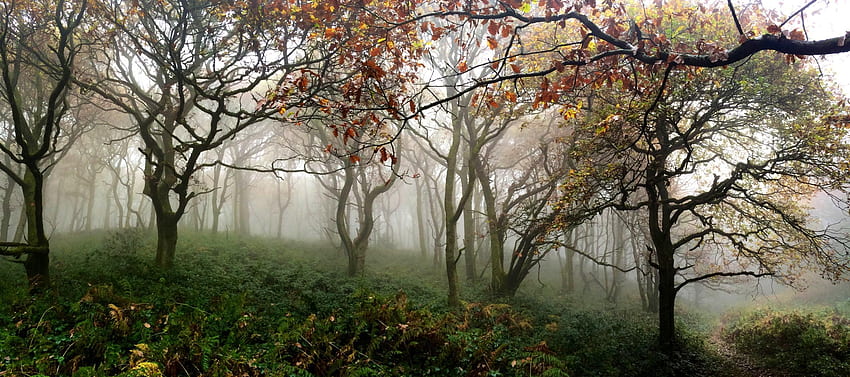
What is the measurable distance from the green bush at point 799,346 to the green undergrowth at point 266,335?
1.70 metres

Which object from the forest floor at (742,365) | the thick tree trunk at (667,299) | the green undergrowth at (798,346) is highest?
the thick tree trunk at (667,299)

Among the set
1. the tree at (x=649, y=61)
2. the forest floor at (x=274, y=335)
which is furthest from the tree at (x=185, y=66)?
the tree at (x=649, y=61)

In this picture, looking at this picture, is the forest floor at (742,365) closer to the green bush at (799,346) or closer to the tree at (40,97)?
the green bush at (799,346)

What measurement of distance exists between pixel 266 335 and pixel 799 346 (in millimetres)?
13196

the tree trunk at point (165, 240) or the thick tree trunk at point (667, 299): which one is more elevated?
the tree trunk at point (165, 240)

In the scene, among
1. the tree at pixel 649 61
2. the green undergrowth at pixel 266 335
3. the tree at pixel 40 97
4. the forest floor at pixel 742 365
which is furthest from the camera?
the forest floor at pixel 742 365

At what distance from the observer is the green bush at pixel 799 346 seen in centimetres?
887

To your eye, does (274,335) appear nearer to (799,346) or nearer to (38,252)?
(38,252)

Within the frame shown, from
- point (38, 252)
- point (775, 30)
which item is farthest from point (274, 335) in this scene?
point (775, 30)

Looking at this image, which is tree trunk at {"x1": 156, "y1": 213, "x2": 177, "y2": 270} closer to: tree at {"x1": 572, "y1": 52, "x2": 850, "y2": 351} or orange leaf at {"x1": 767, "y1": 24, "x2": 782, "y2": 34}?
tree at {"x1": 572, "y1": 52, "x2": 850, "y2": 351}

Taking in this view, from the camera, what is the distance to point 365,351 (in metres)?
6.41

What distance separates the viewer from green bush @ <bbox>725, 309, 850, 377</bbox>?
349 inches

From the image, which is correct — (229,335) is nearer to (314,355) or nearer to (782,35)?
(314,355)

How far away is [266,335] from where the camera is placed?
638 centimetres
